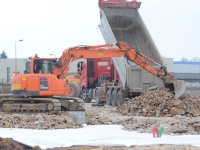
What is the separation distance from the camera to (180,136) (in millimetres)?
12867

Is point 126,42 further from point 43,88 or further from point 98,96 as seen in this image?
point 43,88

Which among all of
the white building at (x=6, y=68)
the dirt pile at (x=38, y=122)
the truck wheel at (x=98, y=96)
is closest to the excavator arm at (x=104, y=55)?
the dirt pile at (x=38, y=122)

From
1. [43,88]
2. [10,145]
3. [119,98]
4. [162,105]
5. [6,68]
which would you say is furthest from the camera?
[6,68]

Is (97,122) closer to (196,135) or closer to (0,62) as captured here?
(196,135)

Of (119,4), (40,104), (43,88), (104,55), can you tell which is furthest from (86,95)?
(40,104)

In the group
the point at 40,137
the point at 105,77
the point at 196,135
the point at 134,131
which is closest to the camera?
the point at 40,137

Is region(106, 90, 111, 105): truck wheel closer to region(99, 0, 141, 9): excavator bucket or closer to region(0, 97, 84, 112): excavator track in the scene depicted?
region(99, 0, 141, 9): excavator bucket

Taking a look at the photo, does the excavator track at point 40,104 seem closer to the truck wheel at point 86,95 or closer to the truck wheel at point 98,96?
the truck wheel at point 98,96

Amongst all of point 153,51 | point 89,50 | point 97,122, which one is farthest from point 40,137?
point 153,51

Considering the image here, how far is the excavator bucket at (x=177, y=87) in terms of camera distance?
67.8 feet

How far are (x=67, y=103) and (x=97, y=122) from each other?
1.68m

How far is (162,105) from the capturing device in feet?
64.1

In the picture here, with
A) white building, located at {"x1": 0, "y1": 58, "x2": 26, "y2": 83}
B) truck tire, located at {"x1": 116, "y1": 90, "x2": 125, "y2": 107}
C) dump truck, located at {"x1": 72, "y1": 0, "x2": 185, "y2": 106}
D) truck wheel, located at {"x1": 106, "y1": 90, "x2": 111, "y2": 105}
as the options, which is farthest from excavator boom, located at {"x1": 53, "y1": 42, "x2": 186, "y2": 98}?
white building, located at {"x1": 0, "y1": 58, "x2": 26, "y2": 83}

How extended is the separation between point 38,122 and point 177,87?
305 inches
